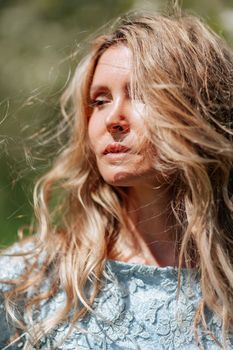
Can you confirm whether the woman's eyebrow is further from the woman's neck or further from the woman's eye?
the woman's neck

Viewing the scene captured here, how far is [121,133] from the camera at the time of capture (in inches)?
77.0

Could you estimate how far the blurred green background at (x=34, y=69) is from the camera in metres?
2.42

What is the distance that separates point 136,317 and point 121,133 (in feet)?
1.75

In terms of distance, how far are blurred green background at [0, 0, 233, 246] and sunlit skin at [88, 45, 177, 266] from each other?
0.99 feet

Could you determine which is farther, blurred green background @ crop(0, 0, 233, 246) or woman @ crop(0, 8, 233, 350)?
blurred green background @ crop(0, 0, 233, 246)

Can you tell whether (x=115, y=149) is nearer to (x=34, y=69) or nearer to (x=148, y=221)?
(x=148, y=221)

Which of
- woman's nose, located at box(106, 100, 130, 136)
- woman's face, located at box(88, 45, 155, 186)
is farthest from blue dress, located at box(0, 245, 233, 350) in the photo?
woman's nose, located at box(106, 100, 130, 136)

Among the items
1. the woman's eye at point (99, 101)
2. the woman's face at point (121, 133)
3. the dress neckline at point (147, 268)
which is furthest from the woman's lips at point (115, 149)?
the dress neckline at point (147, 268)

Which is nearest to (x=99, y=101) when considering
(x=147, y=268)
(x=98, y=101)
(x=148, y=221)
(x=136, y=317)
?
(x=98, y=101)

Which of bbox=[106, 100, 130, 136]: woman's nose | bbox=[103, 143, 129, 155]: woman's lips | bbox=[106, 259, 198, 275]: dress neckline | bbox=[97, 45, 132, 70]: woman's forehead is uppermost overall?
bbox=[97, 45, 132, 70]: woman's forehead

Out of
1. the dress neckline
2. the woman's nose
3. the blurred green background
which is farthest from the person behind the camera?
the blurred green background

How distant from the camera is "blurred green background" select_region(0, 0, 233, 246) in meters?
2.42

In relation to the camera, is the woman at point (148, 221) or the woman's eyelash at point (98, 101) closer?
the woman at point (148, 221)

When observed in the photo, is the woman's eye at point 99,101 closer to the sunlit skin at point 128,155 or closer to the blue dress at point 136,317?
the sunlit skin at point 128,155
